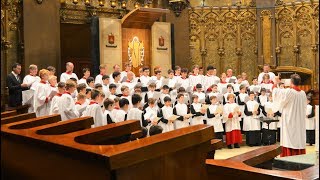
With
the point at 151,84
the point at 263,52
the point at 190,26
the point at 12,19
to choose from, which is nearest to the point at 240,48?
the point at 263,52

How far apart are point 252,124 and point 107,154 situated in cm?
988

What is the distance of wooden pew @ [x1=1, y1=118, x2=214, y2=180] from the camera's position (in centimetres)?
234

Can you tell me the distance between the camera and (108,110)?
810 cm

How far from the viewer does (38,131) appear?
3.38 m

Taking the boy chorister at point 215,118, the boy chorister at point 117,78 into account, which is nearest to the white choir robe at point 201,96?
the boy chorister at point 215,118

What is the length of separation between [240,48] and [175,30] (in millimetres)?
2839

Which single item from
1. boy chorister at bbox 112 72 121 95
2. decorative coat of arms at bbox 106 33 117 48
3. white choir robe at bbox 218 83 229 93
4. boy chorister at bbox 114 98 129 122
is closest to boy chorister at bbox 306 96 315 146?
white choir robe at bbox 218 83 229 93

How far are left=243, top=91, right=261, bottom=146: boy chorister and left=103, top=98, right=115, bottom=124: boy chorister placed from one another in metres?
4.80

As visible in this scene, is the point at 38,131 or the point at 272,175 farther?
the point at 38,131

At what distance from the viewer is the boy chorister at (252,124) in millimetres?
11656

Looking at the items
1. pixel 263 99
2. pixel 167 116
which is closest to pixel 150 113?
pixel 167 116

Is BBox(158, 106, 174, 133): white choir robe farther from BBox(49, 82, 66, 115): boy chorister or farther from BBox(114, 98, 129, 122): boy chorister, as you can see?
BBox(49, 82, 66, 115): boy chorister

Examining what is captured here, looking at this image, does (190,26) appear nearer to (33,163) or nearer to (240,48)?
(240,48)

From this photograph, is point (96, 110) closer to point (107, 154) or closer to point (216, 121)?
point (216, 121)
